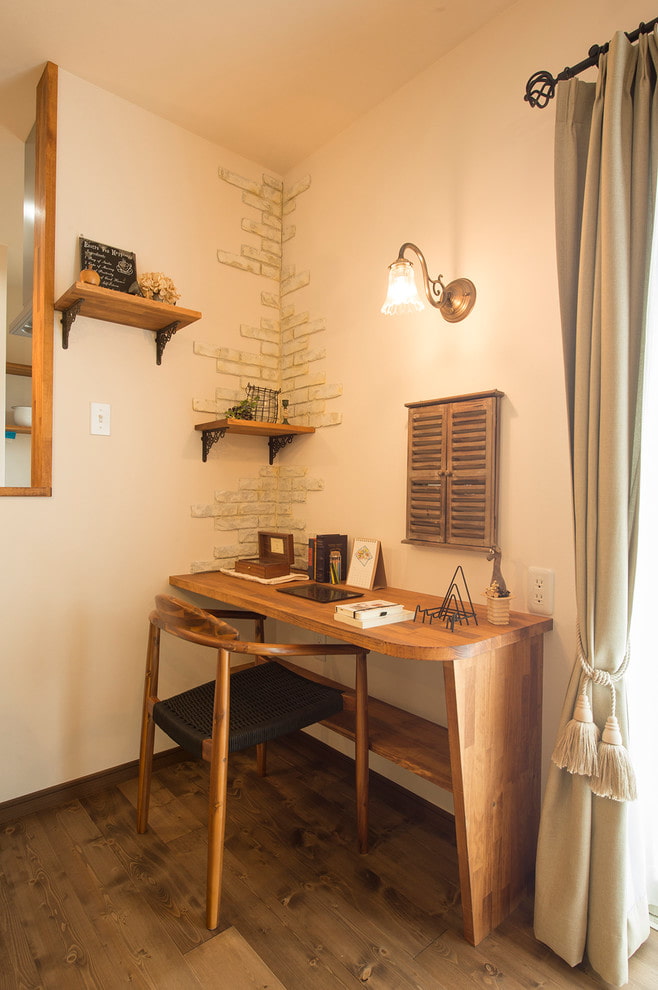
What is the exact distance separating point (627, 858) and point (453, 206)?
6.82 ft

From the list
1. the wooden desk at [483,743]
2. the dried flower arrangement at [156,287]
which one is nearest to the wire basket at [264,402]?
the dried flower arrangement at [156,287]

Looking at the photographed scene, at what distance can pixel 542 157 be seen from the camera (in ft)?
5.63

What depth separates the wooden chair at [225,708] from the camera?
58.6 inches

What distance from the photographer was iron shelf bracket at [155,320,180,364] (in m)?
2.30

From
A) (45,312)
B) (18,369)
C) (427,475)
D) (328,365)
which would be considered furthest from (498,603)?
(18,369)

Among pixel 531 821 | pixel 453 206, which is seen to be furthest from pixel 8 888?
pixel 453 206

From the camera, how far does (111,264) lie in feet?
7.27

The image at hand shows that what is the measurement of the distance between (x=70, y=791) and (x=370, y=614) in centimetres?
150

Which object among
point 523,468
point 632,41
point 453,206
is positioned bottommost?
point 523,468

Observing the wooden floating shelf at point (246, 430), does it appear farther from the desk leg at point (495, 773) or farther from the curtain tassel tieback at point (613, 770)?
the curtain tassel tieback at point (613, 770)

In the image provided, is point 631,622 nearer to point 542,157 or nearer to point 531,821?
point 531,821

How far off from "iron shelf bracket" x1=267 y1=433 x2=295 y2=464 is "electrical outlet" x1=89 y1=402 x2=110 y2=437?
0.83 metres

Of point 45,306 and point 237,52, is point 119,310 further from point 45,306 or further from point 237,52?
point 237,52

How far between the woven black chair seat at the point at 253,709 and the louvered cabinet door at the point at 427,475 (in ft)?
2.21
